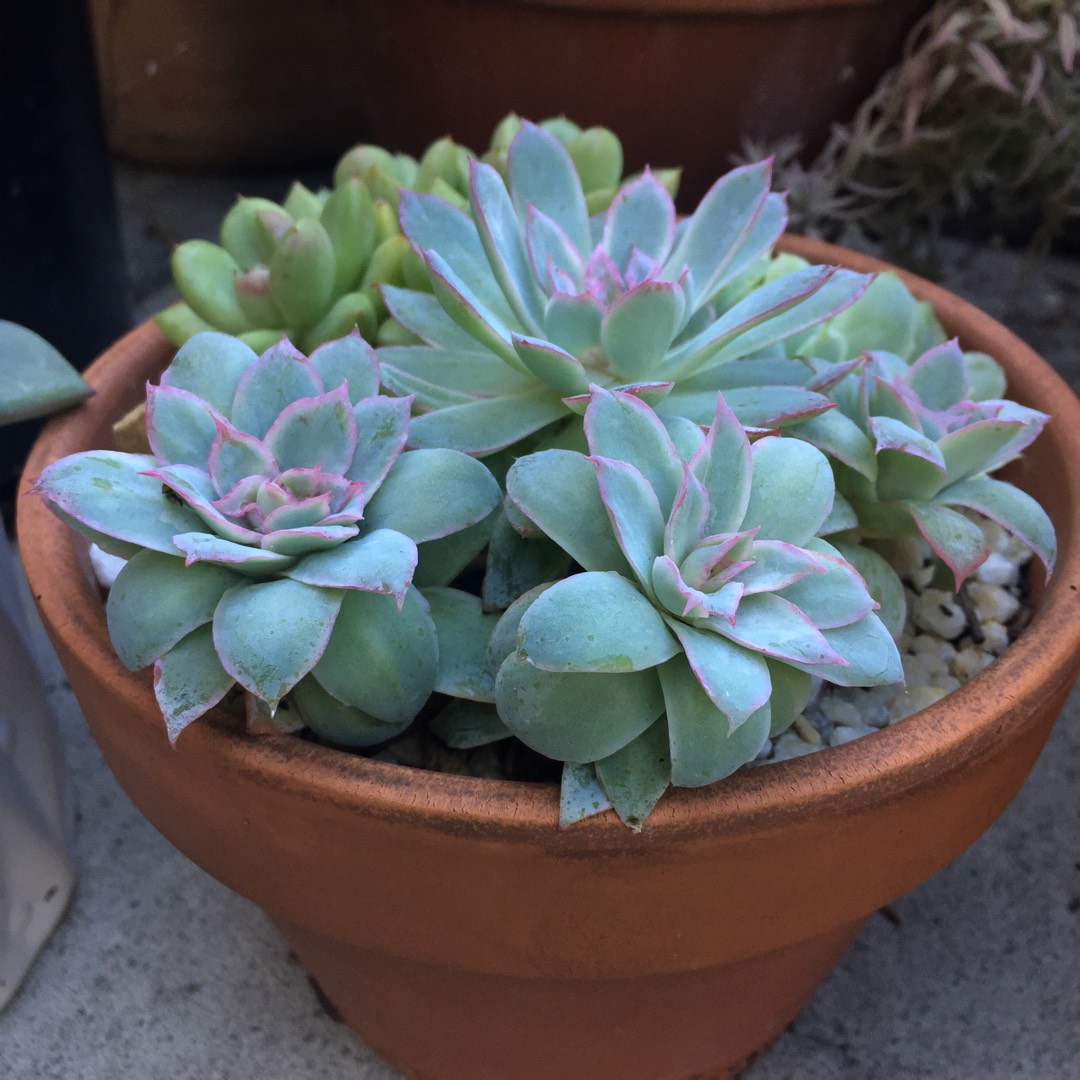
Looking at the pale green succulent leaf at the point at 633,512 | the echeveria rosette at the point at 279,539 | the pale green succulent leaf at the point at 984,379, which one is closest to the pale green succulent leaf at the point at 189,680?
the echeveria rosette at the point at 279,539

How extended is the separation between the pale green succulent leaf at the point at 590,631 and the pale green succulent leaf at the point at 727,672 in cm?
1

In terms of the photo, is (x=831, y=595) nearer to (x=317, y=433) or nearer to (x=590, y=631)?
(x=590, y=631)

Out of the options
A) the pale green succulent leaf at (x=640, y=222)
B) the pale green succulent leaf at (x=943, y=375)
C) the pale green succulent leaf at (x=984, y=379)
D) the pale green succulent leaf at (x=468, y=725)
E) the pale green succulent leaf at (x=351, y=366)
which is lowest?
the pale green succulent leaf at (x=468, y=725)

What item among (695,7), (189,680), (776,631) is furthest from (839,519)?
(695,7)

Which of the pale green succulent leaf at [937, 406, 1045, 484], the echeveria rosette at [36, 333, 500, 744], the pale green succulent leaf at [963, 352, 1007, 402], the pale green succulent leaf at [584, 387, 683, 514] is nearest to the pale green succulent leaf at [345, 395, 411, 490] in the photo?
the echeveria rosette at [36, 333, 500, 744]

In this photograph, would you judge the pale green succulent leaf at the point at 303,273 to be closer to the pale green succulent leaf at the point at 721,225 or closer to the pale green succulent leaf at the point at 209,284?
the pale green succulent leaf at the point at 209,284

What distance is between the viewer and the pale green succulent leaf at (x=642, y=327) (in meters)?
0.61

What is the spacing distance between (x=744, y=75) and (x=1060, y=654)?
859mm

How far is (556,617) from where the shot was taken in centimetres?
50

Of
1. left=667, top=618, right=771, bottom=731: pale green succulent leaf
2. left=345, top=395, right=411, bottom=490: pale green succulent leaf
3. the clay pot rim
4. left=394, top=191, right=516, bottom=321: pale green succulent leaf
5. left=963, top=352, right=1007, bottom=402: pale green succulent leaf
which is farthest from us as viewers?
the clay pot rim

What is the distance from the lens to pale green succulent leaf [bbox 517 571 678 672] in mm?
493

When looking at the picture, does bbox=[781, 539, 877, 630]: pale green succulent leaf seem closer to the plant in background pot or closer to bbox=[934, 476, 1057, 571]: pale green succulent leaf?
the plant in background pot

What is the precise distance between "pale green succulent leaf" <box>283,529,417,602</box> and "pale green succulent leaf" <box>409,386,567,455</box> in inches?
4.0

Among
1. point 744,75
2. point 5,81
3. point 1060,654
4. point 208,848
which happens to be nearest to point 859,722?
point 1060,654
